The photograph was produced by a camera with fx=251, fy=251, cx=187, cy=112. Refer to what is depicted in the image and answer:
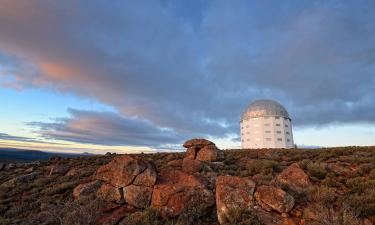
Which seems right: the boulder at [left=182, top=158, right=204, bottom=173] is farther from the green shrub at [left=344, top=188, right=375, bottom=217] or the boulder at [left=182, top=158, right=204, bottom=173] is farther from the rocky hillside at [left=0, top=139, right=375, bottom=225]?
the green shrub at [left=344, top=188, right=375, bottom=217]

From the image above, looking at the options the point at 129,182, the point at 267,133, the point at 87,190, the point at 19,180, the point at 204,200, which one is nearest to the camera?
the point at 204,200

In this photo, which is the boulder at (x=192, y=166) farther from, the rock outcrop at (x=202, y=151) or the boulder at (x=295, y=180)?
the rock outcrop at (x=202, y=151)

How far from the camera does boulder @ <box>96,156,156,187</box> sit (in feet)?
35.8

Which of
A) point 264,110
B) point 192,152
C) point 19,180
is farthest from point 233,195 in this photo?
point 264,110

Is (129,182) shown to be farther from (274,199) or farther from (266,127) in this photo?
(266,127)

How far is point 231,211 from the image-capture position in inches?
320

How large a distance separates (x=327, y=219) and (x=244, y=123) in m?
44.7

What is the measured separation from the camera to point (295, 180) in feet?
34.2

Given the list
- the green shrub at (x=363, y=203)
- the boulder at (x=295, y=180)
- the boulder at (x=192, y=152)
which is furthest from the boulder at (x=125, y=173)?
the boulder at (x=192, y=152)

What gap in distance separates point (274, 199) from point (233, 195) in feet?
4.41

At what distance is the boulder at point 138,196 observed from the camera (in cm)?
1005

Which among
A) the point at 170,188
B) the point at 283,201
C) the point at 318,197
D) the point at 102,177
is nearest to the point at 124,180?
the point at 102,177

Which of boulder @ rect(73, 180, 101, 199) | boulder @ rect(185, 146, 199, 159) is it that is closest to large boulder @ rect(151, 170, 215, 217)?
boulder @ rect(73, 180, 101, 199)

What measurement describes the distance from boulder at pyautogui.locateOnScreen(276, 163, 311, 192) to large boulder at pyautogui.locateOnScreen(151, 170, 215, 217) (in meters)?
3.09
